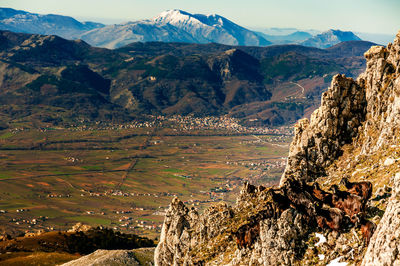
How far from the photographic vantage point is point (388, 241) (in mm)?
32500

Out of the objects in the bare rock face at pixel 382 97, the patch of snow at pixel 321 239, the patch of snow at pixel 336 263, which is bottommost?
the patch of snow at pixel 336 263

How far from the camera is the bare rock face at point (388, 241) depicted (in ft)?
105

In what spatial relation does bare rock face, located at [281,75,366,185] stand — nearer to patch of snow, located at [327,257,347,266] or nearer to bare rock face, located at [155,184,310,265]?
bare rock face, located at [155,184,310,265]

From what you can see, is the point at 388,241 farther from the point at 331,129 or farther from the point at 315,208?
the point at 331,129

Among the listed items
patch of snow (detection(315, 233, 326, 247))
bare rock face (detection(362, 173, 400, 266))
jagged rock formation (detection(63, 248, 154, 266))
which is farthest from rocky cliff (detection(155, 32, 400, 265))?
jagged rock formation (detection(63, 248, 154, 266))

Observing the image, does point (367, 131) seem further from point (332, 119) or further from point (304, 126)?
point (304, 126)

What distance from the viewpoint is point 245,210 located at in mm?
53688

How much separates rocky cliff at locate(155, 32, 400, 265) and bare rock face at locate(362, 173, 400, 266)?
2.7 inches

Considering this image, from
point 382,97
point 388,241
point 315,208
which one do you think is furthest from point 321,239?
point 382,97

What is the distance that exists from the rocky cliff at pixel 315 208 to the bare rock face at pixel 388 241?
0.23 feet

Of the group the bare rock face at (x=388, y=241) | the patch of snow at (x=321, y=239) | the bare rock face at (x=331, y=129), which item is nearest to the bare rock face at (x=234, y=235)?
the patch of snow at (x=321, y=239)

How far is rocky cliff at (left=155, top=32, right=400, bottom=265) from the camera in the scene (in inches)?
1597

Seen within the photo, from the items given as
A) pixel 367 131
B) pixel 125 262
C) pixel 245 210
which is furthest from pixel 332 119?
pixel 125 262

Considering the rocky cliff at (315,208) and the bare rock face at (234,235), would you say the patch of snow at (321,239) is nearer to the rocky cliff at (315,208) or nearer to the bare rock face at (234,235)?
the rocky cliff at (315,208)
